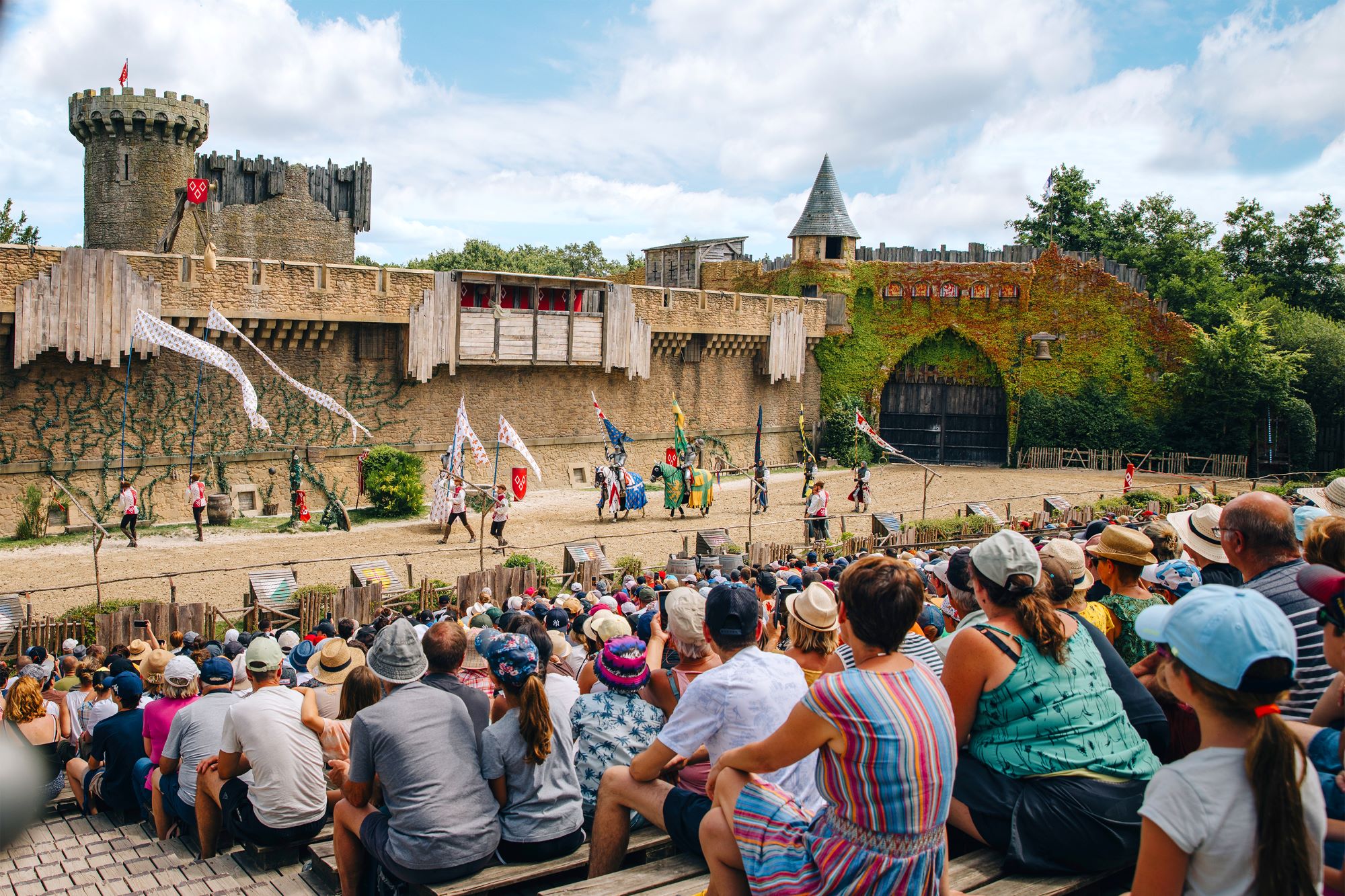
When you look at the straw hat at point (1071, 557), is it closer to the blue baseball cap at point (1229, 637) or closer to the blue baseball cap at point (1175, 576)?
the blue baseball cap at point (1175, 576)

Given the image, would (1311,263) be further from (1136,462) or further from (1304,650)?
(1304,650)

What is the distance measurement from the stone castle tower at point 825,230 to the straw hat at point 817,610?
30.0 metres

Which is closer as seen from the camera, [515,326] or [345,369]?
[345,369]

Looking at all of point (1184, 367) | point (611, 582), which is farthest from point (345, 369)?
point (1184, 367)

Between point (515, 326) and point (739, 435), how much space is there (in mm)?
9053

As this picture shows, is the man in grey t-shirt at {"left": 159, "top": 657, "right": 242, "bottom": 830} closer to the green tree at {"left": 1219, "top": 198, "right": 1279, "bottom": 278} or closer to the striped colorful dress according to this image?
the striped colorful dress

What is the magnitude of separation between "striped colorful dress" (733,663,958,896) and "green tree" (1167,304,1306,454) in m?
30.5

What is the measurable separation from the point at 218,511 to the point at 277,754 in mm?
17012

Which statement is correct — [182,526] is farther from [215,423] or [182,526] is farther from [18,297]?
[18,297]

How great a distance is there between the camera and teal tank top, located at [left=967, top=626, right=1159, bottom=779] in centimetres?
389

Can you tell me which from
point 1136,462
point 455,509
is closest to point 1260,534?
point 455,509

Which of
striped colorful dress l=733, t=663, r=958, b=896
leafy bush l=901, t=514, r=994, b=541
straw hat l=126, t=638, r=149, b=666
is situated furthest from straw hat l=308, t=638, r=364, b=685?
leafy bush l=901, t=514, r=994, b=541

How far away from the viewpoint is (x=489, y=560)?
17.8 m

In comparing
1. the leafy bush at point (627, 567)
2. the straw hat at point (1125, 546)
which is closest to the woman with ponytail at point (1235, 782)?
the straw hat at point (1125, 546)
